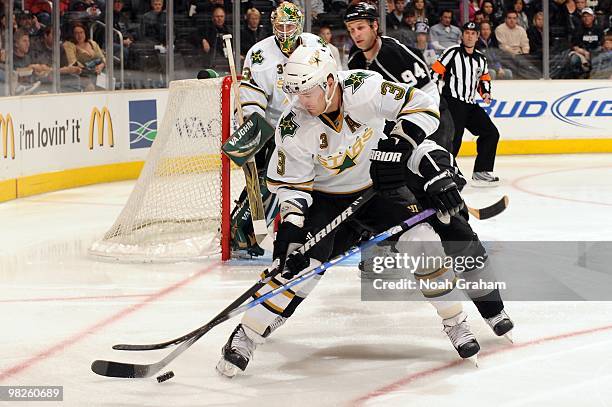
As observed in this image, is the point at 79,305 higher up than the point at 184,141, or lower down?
lower down

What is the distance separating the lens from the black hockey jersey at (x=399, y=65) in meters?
4.36

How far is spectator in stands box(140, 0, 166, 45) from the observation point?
876cm

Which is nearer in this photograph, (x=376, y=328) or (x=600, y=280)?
(x=376, y=328)

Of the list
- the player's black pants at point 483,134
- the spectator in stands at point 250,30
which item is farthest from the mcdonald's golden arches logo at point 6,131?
the player's black pants at point 483,134

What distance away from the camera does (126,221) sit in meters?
5.26

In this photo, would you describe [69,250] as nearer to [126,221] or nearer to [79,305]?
Result: [126,221]

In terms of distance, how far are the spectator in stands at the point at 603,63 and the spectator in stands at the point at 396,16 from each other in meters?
1.80

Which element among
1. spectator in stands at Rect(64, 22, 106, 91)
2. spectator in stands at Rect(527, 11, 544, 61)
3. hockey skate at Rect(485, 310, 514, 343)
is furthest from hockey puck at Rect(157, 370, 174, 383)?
spectator in stands at Rect(527, 11, 544, 61)

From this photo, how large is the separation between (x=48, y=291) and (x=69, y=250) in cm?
95

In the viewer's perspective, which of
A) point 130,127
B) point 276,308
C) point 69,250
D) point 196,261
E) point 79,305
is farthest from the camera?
point 130,127

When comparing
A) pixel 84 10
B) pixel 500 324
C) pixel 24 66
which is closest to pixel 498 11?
pixel 84 10

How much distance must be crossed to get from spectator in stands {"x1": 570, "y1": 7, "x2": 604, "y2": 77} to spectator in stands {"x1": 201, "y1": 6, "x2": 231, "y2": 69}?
3.19 meters

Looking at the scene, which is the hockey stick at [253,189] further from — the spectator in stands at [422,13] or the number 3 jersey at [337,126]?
the spectator in stands at [422,13]

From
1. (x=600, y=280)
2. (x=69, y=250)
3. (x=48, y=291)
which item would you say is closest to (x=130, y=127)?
(x=69, y=250)
